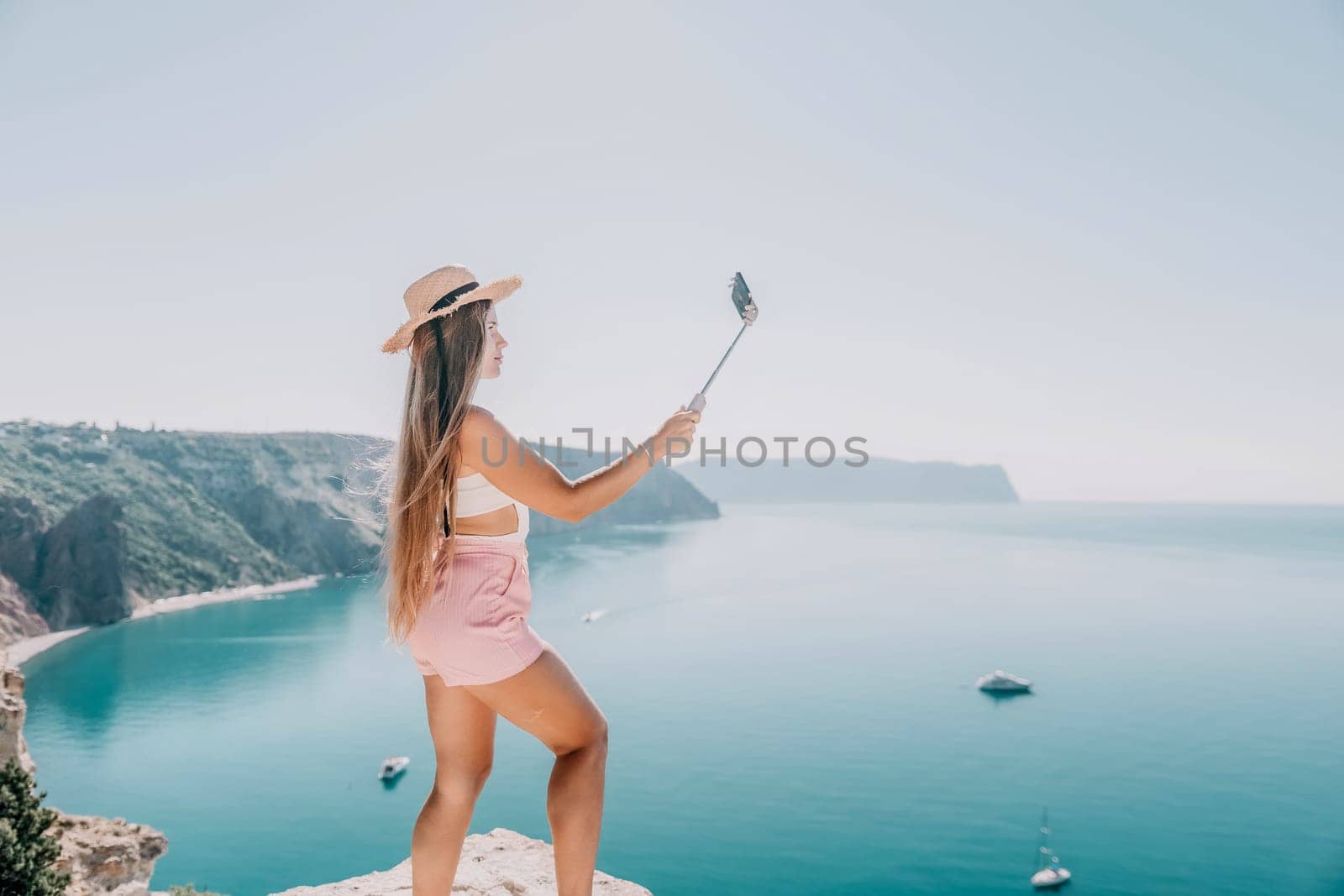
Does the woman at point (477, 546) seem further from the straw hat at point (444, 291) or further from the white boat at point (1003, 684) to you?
the white boat at point (1003, 684)

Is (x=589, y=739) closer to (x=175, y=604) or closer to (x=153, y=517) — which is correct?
(x=175, y=604)

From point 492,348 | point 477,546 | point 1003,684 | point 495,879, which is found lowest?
point 1003,684

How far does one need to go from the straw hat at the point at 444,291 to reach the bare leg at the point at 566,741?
100 cm

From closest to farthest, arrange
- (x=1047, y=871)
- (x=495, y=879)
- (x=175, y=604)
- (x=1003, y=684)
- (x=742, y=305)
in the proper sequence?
(x=742, y=305) → (x=495, y=879) → (x=1047, y=871) → (x=1003, y=684) → (x=175, y=604)

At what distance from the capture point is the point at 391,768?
41.2 metres

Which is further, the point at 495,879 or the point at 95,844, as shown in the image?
the point at 95,844

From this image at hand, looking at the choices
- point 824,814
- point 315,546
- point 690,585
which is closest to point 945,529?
point 690,585

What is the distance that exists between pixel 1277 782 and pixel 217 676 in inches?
2457

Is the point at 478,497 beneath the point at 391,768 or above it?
above

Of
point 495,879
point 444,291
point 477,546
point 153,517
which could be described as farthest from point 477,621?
point 153,517

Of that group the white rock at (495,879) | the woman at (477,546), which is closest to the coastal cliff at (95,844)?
the white rock at (495,879)

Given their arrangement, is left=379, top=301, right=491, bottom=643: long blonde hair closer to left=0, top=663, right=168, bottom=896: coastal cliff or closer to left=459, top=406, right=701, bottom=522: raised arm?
left=459, top=406, right=701, bottom=522: raised arm

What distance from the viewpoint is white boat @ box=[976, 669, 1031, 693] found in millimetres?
48969

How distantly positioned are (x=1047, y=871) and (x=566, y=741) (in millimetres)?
34133
